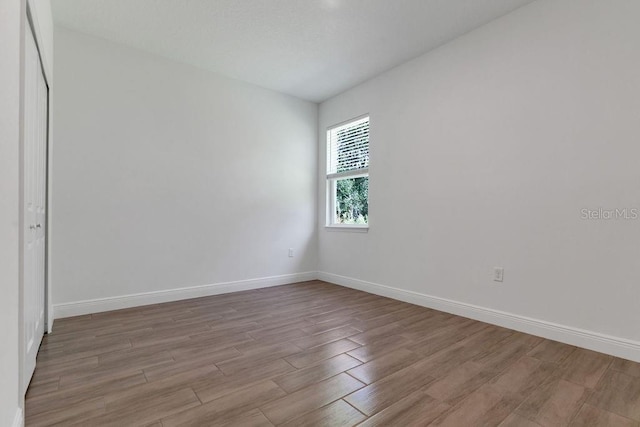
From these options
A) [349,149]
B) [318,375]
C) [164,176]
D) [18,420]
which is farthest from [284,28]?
[18,420]

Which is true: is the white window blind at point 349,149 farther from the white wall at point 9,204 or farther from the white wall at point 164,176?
the white wall at point 9,204

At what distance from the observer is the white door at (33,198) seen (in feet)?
5.38

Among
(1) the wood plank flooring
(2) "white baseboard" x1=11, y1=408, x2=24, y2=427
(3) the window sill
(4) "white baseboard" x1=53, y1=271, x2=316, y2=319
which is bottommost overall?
(1) the wood plank flooring

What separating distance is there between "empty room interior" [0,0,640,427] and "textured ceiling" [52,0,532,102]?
0.03 m

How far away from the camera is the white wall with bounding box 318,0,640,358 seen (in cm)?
212

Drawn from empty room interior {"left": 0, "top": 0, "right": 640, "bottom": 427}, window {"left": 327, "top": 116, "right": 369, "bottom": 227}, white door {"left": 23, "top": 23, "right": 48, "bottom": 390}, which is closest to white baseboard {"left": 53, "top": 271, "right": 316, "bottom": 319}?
empty room interior {"left": 0, "top": 0, "right": 640, "bottom": 427}

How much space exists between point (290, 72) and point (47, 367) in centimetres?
346

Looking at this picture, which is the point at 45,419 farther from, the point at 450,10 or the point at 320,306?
the point at 450,10

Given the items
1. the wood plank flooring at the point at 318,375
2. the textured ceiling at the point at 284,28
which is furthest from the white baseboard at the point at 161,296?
the textured ceiling at the point at 284,28

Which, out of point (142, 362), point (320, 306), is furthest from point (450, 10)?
point (142, 362)

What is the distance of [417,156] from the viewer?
133 inches

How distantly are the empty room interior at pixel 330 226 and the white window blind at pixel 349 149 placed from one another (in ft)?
0.14

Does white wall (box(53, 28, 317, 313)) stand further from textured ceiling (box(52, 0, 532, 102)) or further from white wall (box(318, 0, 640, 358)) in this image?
white wall (box(318, 0, 640, 358))

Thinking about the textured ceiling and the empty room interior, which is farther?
the textured ceiling
